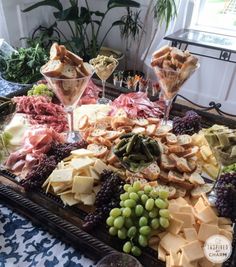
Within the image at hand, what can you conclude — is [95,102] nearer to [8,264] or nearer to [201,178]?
[201,178]

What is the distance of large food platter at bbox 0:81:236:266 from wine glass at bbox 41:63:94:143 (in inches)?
11.4

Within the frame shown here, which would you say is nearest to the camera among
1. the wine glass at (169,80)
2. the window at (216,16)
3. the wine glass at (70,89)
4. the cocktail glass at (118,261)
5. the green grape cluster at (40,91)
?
the cocktail glass at (118,261)

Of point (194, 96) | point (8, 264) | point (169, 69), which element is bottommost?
point (194, 96)

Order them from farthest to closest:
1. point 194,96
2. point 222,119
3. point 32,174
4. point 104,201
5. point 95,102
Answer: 1. point 194,96
2. point 95,102
3. point 222,119
4. point 32,174
5. point 104,201

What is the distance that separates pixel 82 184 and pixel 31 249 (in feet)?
0.66

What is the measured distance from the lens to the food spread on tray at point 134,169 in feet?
2.14

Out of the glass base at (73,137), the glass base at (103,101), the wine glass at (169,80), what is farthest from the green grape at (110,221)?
the glass base at (103,101)

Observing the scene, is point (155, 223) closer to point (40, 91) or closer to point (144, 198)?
point (144, 198)

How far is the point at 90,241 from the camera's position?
26.4 inches

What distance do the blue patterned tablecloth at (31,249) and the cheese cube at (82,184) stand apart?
136mm

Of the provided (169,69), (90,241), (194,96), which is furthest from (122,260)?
(194,96)

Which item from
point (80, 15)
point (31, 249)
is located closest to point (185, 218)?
point (31, 249)

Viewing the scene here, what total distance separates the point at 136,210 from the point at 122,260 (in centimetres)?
11

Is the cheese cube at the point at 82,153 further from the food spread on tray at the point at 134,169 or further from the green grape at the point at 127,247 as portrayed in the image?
the green grape at the point at 127,247
